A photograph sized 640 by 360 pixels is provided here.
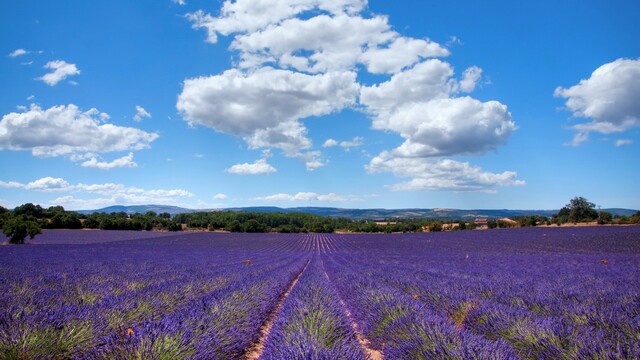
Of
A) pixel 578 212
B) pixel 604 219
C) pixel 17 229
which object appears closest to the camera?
pixel 17 229

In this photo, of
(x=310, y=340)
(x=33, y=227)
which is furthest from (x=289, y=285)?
(x=33, y=227)

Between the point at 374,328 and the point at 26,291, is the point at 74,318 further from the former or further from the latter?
the point at 26,291

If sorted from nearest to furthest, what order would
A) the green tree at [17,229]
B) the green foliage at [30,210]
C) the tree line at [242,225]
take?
1. the green tree at [17,229]
2. the tree line at [242,225]
3. the green foliage at [30,210]

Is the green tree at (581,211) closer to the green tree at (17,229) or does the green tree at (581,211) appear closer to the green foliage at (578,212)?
the green foliage at (578,212)

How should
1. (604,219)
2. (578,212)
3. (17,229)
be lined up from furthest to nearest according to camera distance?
(578,212), (604,219), (17,229)

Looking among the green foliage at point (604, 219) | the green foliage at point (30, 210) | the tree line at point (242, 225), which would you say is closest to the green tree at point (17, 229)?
the tree line at point (242, 225)

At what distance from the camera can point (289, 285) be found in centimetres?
1094

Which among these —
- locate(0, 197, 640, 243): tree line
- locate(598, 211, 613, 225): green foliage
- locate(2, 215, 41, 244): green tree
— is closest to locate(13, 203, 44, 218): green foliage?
locate(0, 197, 640, 243): tree line

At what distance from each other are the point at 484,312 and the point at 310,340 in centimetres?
254

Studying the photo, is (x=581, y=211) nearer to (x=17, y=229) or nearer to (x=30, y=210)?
(x=17, y=229)

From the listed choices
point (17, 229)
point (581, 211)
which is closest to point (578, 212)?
point (581, 211)

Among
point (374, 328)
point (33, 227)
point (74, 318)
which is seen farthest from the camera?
point (33, 227)

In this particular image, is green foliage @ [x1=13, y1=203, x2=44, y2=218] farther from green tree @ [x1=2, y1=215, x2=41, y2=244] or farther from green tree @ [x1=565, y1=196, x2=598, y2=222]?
green tree @ [x1=565, y1=196, x2=598, y2=222]

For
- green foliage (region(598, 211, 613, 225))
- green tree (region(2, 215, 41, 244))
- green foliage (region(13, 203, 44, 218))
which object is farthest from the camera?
green foliage (region(13, 203, 44, 218))
